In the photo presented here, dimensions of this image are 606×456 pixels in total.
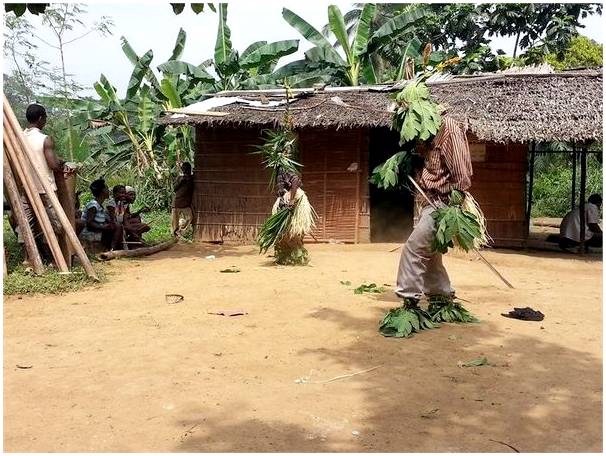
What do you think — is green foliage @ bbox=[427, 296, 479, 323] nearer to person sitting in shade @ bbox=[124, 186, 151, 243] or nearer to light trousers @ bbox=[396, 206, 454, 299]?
light trousers @ bbox=[396, 206, 454, 299]

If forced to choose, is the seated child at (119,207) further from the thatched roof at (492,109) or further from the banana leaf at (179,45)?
the banana leaf at (179,45)

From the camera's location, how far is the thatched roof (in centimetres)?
955

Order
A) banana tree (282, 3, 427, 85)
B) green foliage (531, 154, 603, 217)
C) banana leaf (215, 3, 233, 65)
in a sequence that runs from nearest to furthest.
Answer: banana tree (282, 3, 427, 85)
banana leaf (215, 3, 233, 65)
green foliage (531, 154, 603, 217)

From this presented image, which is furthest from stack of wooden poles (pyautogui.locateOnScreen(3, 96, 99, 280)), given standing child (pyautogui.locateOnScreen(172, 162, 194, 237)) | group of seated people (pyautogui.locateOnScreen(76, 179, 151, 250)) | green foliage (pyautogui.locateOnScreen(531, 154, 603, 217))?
green foliage (pyautogui.locateOnScreen(531, 154, 603, 217))

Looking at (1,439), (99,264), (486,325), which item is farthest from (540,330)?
(99,264)

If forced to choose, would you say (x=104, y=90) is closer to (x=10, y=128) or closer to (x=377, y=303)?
(x=10, y=128)

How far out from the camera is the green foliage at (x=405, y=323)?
15.4 feet

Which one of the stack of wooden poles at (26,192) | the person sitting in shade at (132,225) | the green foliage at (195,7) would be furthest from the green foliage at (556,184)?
the green foliage at (195,7)

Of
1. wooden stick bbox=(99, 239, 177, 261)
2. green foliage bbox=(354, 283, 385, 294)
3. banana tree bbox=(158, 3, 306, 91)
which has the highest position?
banana tree bbox=(158, 3, 306, 91)

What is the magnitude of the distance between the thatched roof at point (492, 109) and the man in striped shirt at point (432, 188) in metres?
4.60

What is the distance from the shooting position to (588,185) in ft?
52.3

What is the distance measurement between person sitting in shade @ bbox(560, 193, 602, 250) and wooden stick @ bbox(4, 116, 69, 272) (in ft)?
26.2

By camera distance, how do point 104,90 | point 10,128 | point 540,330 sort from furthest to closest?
point 104,90 < point 10,128 < point 540,330

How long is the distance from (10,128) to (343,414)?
196 inches
